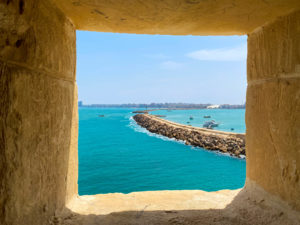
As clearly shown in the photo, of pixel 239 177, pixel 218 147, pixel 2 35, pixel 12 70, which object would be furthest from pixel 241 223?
pixel 218 147

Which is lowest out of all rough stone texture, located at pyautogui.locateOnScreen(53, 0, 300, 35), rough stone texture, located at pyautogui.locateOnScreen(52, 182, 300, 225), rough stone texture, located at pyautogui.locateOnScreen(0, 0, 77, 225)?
rough stone texture, located at pyautogui.locateOnScreen(52, 182, 300, 225)

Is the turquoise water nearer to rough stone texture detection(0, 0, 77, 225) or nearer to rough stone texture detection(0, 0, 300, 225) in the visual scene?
rough stone texture detection(0, 0, 300, 225)

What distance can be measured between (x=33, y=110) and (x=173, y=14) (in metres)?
1.37

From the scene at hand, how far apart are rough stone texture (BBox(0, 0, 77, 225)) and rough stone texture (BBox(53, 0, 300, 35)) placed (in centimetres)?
24

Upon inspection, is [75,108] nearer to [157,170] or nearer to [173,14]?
[173,14]

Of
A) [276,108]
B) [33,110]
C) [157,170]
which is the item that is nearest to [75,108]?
[33,110]

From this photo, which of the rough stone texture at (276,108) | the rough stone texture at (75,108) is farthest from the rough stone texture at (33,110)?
the rough stone texture at (276,108)

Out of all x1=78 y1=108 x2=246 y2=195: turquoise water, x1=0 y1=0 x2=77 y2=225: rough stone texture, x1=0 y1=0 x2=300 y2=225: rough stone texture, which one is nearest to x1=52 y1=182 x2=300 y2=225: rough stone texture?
x1=0 y1=0 x2=300 y2=225: rough stone texture

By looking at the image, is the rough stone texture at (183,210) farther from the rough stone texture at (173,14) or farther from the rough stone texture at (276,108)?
the rough stone texture at (173,14)

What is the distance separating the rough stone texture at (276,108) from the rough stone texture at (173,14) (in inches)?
8.6

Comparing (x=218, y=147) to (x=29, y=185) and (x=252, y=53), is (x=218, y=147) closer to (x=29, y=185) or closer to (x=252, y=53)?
(x=252, y=53)

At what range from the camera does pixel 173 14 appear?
5.88 feet

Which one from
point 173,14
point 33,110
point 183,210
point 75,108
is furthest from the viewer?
point 75,108

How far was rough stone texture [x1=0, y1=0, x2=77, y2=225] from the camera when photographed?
112 centimetres
